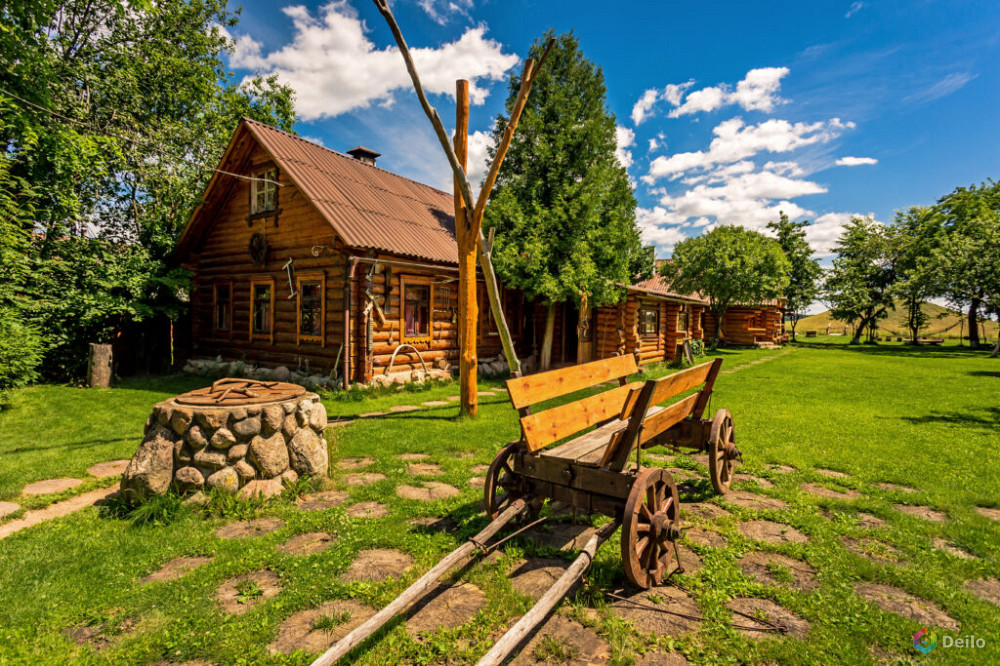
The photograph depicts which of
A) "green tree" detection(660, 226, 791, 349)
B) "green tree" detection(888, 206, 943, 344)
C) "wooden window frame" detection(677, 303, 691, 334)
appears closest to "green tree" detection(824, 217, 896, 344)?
"green tree" detection(888, 206, 943, 344)

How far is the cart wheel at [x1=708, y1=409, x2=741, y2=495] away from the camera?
454cm

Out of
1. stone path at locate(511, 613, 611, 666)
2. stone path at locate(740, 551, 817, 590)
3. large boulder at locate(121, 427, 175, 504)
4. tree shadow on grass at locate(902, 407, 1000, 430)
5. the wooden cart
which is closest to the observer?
stone path at locate(511, 613, 611, 666)

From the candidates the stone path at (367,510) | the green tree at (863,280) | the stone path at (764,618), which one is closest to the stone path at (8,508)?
the stone path at (367,510)

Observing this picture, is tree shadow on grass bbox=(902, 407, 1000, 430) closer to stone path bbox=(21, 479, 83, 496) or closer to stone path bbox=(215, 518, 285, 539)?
stone path bbox=(215, 518, 285, 539)

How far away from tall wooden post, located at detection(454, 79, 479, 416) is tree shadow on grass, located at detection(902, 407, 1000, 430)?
343 inches

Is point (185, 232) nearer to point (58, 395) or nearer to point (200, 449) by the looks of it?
point (58, 395)

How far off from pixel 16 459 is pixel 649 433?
7778 mm

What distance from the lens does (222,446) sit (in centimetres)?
434

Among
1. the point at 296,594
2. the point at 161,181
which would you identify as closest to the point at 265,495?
the point at 296,594

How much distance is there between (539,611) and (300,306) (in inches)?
464

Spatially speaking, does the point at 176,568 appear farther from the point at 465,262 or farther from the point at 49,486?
the point at 465,262

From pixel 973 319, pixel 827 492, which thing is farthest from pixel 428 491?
pixel 973 319

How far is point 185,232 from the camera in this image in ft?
46.2

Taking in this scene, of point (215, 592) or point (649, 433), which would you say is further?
point (649, 433)
